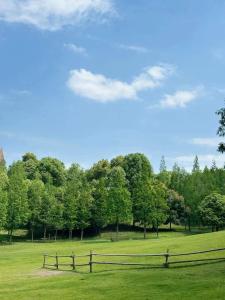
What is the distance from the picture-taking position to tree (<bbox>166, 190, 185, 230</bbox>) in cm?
12131

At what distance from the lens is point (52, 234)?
12450 centimetres

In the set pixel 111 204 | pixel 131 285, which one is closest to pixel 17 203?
pixel 111 204

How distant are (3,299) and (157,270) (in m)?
13.4

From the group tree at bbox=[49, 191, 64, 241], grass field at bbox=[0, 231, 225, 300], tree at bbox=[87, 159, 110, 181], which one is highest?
tree at bbox=[87, 159, 110, 181]

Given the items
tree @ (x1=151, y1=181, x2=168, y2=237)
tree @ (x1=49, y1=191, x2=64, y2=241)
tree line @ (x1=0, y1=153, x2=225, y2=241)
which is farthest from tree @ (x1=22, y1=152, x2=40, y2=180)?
tree @ (x1=151, y1=181, x2=168, y2=237)

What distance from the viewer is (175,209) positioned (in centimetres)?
12262

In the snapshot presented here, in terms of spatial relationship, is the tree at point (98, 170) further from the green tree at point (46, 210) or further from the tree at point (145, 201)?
the tree at point (145, 201)

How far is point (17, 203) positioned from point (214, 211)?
4555cm

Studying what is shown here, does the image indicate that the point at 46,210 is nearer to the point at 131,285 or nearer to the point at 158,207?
the point at 158,207

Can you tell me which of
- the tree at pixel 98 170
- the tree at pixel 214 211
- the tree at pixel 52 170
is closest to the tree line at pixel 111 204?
the tree at pixel 214 211

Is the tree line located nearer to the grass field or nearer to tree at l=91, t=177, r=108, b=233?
tree at l=91, t=177, r=108, b=233

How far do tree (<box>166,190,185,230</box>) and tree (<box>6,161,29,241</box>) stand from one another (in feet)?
124

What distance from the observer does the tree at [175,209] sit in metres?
121

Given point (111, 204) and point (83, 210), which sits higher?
point (111, 204)
